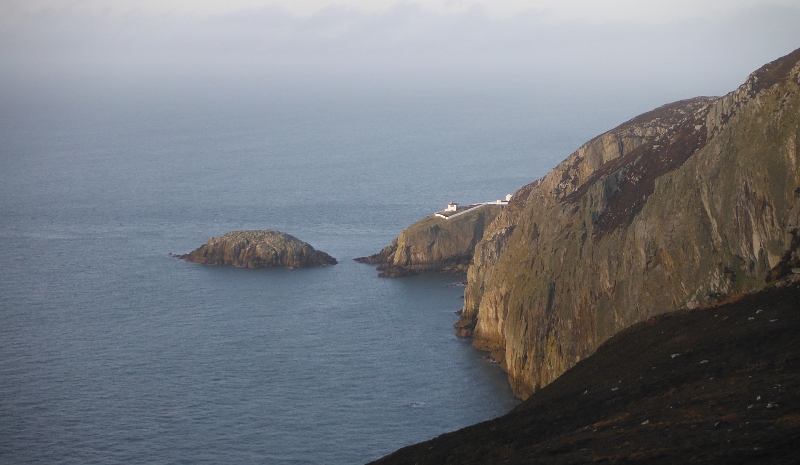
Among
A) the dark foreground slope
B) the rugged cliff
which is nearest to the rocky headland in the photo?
the dark foreground slope

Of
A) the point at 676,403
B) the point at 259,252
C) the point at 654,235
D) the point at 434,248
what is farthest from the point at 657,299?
the point at 259,252

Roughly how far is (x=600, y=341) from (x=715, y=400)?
23.8m

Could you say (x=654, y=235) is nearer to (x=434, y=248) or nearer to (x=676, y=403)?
(x=676, y=403)

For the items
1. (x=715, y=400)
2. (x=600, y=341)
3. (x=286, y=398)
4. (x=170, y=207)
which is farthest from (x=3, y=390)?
(x=170, y=207)

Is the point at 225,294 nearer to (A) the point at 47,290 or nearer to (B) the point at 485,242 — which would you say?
(A) the point at 47,290

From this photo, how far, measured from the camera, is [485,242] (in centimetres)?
7675

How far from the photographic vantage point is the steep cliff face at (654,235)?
42875 millimetres

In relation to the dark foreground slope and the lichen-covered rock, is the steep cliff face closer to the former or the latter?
the dark foreground slope

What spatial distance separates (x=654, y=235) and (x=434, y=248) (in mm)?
43915

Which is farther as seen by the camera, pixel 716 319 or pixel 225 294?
pixel 225 294

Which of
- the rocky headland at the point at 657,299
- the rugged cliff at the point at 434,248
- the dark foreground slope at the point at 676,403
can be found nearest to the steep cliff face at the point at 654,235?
the rocky headland at the point at 657,299

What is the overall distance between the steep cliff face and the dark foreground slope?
4455 mm

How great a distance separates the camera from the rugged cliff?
299 ft

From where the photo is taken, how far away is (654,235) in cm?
4916
